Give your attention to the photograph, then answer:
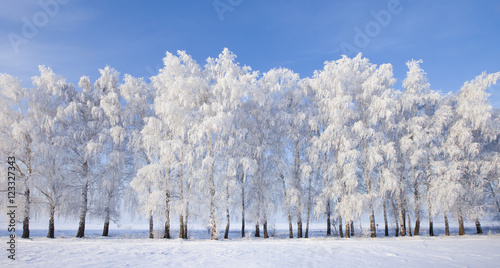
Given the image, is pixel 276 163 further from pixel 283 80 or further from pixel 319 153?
pixel 283 80

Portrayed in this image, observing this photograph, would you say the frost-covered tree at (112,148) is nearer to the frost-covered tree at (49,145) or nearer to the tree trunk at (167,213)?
the frost-covered tree at (49,145)

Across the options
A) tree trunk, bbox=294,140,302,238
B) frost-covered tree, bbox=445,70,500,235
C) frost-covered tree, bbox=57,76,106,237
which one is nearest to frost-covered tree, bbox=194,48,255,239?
tree trunk, bbox=294,140,302,238

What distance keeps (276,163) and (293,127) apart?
3024mm

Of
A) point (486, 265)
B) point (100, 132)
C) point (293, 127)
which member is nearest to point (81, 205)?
point (100, 132)

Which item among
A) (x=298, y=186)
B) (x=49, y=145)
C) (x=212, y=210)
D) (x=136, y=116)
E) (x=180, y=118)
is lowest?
(x=212, y=210)

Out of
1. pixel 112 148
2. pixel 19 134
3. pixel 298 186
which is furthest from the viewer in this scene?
pixel 112 148

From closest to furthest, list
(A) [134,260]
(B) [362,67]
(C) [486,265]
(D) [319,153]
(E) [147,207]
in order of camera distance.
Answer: (C) [486,265] → (A) [134,260] → (E) [147,207] → (D) [319,153] → (B) [362,67]

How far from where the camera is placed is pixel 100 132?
19766mm

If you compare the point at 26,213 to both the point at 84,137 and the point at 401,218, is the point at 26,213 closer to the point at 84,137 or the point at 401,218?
the point at 84,137

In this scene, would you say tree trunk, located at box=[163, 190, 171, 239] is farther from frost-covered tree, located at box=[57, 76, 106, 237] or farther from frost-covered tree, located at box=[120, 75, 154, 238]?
frost-covered tree, located at box=[57, 76, 106, 237]

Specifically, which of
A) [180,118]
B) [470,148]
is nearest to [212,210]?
[180,118]

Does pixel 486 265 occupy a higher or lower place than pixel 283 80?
lower

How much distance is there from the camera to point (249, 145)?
1927 cm

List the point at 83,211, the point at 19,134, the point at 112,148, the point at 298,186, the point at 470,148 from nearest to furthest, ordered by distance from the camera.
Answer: the point at 19,134
the point at 470,148
the point at 83,211
the point at 298,186
the point at 112,148
